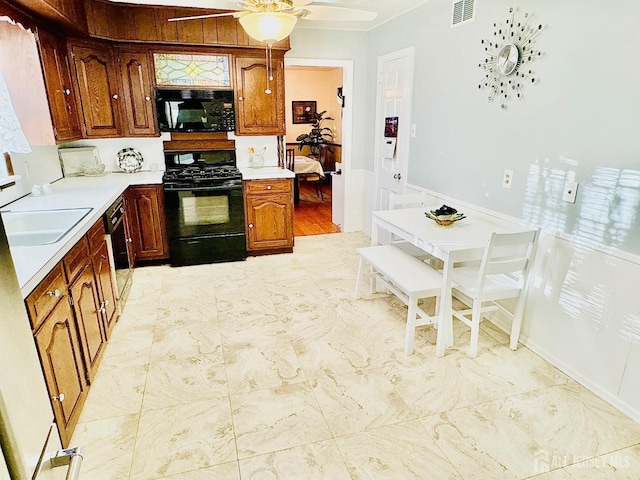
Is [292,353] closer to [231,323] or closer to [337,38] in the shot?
[231,323]

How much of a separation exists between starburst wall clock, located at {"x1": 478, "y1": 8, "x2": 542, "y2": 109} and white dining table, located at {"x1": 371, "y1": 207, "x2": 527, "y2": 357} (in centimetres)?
85

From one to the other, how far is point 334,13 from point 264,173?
2.14m

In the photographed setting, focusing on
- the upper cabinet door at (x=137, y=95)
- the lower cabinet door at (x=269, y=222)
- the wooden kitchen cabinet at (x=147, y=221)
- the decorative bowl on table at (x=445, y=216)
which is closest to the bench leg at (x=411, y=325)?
the decorative bowl on table at (x=445, y=216)

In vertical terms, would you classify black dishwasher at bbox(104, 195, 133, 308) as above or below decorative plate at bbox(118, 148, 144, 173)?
below

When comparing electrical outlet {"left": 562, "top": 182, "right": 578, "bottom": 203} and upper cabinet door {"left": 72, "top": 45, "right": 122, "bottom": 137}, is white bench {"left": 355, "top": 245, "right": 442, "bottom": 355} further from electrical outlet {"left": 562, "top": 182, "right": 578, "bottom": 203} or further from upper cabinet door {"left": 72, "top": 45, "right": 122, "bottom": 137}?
upper cabinet door {"left": 72, "top": 45, "right": 122, "bottom": 137}

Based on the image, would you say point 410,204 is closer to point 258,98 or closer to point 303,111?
point 258,98

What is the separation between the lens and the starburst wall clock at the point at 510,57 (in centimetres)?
247

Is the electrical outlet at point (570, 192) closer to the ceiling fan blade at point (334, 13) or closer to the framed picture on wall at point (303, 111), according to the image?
the ceiling fan blade at point (334, 13)

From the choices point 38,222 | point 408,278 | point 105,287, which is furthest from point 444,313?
point 38,222

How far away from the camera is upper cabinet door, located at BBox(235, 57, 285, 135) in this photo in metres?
4.12

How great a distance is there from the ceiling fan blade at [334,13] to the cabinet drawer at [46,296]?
1884mm

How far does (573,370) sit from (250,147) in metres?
3.73

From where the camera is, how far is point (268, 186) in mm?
4172

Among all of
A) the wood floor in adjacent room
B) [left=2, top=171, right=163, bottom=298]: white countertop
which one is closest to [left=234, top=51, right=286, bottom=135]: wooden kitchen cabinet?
[left=2, top=171, right=163, bottom=298]: white countertop
